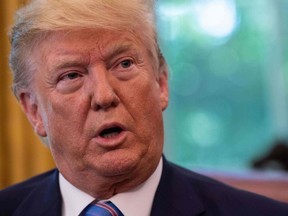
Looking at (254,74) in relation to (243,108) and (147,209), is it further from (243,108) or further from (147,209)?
(147,209)

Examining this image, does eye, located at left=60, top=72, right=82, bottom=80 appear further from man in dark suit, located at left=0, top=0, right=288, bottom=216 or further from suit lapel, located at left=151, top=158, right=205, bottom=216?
suit lapel, located at left=151, top=158, right=205, bottom=216

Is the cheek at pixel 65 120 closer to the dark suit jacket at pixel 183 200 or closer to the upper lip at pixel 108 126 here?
the upper lip at pixel 108 126

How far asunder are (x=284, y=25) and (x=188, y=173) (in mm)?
3671

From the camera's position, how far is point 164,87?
1.78 metres

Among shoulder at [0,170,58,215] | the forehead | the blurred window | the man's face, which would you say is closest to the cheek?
the man's face

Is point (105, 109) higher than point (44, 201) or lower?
higher

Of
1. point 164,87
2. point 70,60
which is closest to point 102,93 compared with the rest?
point 70,60

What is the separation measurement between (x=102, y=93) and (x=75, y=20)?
209 millimetres

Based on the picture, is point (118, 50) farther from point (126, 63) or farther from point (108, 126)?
point (108, 126)

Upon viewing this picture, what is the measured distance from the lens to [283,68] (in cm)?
527

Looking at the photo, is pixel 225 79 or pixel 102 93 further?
pixel 225 79

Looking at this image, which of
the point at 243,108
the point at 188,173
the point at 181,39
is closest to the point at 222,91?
the point at 243,108

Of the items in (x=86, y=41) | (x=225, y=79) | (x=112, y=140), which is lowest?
(x=225, y=79)

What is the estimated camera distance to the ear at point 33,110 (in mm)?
1770
